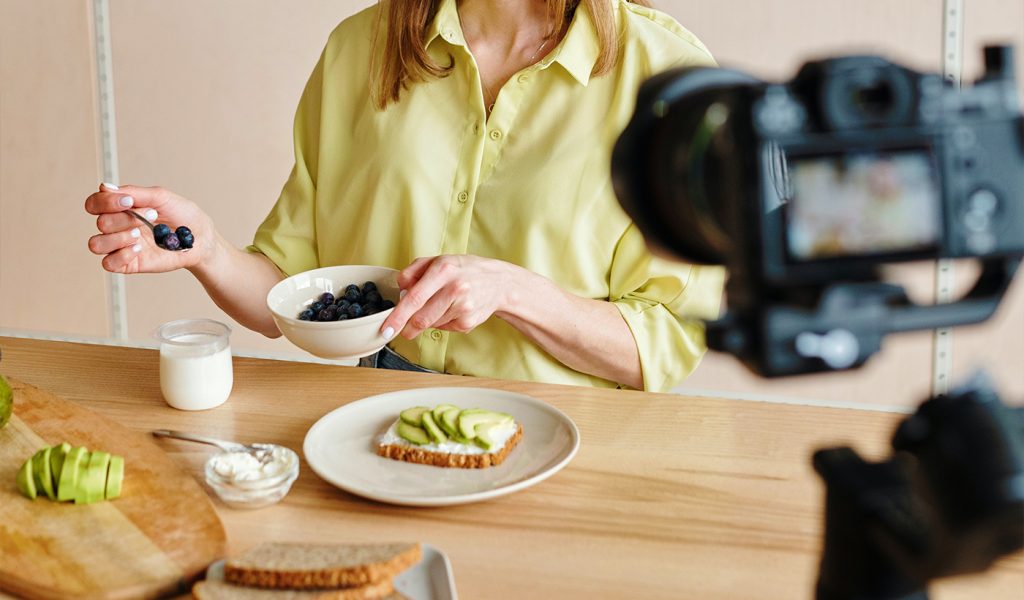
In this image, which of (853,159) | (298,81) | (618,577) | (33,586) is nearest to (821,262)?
(853,159)

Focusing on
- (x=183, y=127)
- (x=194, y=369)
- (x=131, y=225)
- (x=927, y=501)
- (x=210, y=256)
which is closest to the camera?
(x=927, y=501)

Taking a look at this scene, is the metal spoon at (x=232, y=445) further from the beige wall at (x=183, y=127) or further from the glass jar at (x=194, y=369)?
the beige wall at (x=183, y=127)

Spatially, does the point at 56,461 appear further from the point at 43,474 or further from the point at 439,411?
the point at 439,411

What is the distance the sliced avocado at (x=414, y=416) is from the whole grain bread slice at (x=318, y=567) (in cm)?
30

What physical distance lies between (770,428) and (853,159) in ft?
2.68

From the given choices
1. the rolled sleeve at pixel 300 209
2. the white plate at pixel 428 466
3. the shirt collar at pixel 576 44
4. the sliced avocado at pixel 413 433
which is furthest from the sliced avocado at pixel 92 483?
the shirt collar at pixel 576 44

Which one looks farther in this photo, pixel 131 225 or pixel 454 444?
pixel 131 225

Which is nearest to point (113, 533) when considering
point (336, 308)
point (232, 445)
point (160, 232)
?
point (232, 445)

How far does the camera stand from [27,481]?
1.11 m

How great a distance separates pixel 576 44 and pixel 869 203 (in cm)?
122

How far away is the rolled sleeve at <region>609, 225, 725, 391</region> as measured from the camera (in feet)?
5.54

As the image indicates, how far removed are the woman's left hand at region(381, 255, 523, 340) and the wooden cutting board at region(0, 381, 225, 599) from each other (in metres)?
0.35

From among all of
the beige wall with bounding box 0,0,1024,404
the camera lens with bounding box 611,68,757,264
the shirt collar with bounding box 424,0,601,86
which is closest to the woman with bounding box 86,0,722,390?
the shirt collar with bounding box 424,0,601,86

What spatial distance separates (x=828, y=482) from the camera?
625 millimetres
